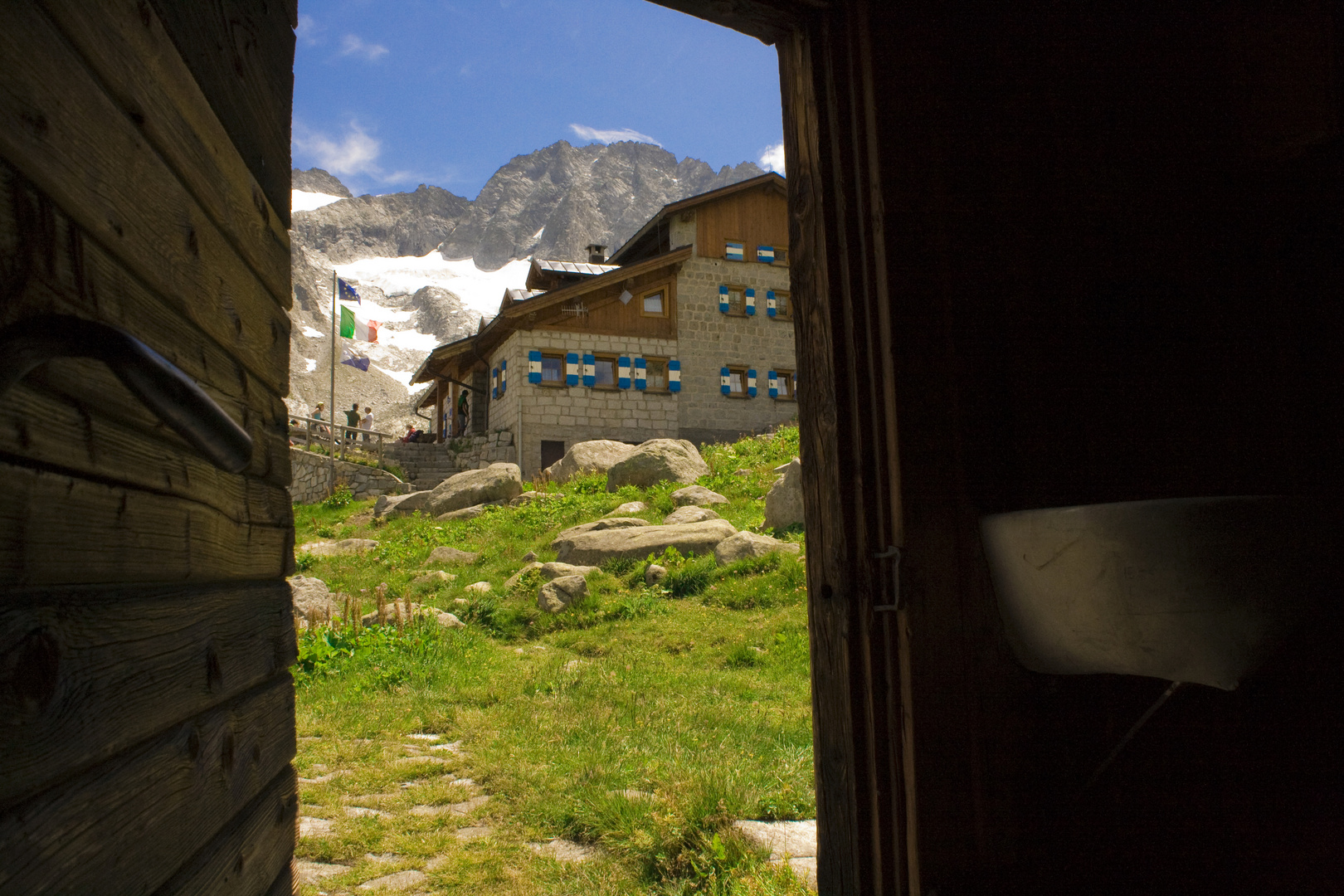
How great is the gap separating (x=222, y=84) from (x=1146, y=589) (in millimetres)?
2229

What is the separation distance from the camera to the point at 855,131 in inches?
96.4

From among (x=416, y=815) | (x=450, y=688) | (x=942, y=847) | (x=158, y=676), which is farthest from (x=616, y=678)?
(x=158, y=676)

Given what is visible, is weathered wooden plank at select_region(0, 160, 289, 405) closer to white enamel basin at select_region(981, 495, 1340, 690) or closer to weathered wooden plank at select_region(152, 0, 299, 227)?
weathered wooden plank at select_region(152, 0, 299, 227)

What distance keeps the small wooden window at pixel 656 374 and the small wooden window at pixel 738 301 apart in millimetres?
2651

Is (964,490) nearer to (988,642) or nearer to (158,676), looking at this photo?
(988,642)

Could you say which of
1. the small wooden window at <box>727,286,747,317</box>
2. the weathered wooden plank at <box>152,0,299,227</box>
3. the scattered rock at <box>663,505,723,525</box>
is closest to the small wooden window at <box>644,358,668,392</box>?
the small wooden window at <box>727,286,747,317</box>

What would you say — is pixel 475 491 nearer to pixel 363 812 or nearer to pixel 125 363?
pixel 363 812

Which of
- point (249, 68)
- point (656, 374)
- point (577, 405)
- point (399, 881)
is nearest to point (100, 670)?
point (249, 68)

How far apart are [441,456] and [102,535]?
25.0 meters

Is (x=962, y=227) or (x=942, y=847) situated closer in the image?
(x=942, y=847)

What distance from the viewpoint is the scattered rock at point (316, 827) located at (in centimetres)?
375

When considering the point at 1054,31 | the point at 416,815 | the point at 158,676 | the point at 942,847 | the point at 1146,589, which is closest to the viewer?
the point at 158,676

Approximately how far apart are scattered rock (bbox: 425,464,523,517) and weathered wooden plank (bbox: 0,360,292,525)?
16.3 meters

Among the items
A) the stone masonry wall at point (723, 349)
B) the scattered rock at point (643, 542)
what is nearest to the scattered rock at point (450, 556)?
the scattered rock at point (643, 542)
